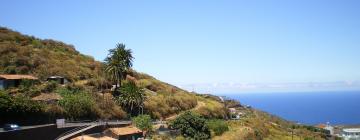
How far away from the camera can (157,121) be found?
6391 cm

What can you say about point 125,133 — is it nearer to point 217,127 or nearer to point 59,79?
point 59,79

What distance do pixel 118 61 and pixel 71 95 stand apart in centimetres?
1233

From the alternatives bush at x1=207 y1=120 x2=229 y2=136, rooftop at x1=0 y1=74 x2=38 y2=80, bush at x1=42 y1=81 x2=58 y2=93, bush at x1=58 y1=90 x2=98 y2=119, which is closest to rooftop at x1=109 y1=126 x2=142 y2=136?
bush at x1=58 y1=90 x2=98 y2=119

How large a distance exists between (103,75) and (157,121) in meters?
14.7

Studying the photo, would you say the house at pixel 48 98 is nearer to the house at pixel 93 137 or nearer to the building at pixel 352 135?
the house at pixel 93 137

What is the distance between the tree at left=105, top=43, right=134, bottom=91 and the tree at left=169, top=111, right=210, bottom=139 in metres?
12.2

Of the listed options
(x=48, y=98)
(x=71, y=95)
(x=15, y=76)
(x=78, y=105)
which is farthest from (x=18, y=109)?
(x=15, y=76)

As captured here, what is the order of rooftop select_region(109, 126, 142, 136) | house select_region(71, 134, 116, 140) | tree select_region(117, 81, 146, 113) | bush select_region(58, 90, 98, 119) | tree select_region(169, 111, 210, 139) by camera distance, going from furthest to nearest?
1. tree select_region(117, 81, 146, 113)
2. tree select_region(169, 111, 210, 139)
3. rooftop select_region(109, 126, 142, 136)
4. bush select_region(58, 90, 98, 119)
5. house select_region(71, 134, 116, 140)

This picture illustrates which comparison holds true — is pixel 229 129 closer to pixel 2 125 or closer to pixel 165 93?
pixel 165 93

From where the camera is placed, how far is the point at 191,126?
6034 centimetres

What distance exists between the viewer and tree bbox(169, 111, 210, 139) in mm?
59625

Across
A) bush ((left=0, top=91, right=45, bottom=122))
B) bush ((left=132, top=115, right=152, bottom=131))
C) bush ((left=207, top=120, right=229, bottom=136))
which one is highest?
bush ((left=0, top=91, right=45, bottom=122))

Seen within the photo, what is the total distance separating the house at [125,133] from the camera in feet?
169

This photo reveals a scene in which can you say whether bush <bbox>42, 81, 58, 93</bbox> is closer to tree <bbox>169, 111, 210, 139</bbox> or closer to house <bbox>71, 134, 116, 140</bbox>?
house <bbox>71, 134, 116, 140</bbox>
